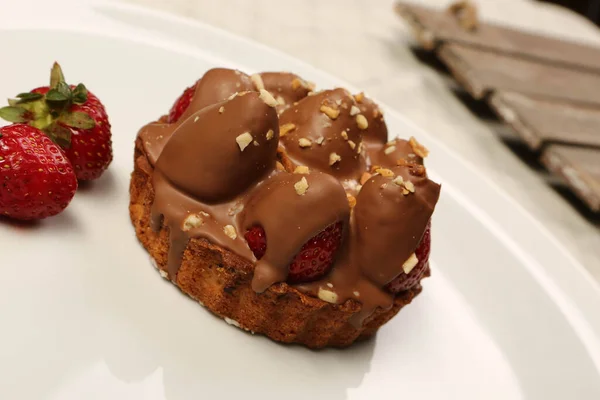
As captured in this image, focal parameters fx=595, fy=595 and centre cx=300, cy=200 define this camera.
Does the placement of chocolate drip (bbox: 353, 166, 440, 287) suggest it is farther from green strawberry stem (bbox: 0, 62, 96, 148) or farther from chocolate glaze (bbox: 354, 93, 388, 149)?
green strawberry stem (bbox: 0, 62, 96, 148)

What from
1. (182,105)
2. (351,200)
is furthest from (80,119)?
(351,200)

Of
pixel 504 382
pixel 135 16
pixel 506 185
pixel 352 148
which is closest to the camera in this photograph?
pixel 352 148

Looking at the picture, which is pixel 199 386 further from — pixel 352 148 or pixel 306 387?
pixel 352 148

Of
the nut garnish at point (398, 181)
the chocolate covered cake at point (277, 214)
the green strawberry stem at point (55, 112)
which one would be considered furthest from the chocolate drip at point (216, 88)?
the nut garnish at point (398, 181)

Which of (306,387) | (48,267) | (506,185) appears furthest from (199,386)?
(506,185)

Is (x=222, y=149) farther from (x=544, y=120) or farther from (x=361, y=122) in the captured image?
(x=544, y=120)

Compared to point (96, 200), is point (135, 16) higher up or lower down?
higher up

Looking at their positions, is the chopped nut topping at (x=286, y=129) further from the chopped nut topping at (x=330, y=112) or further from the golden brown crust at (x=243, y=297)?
the golden brown crust at (x=243, y=297)
